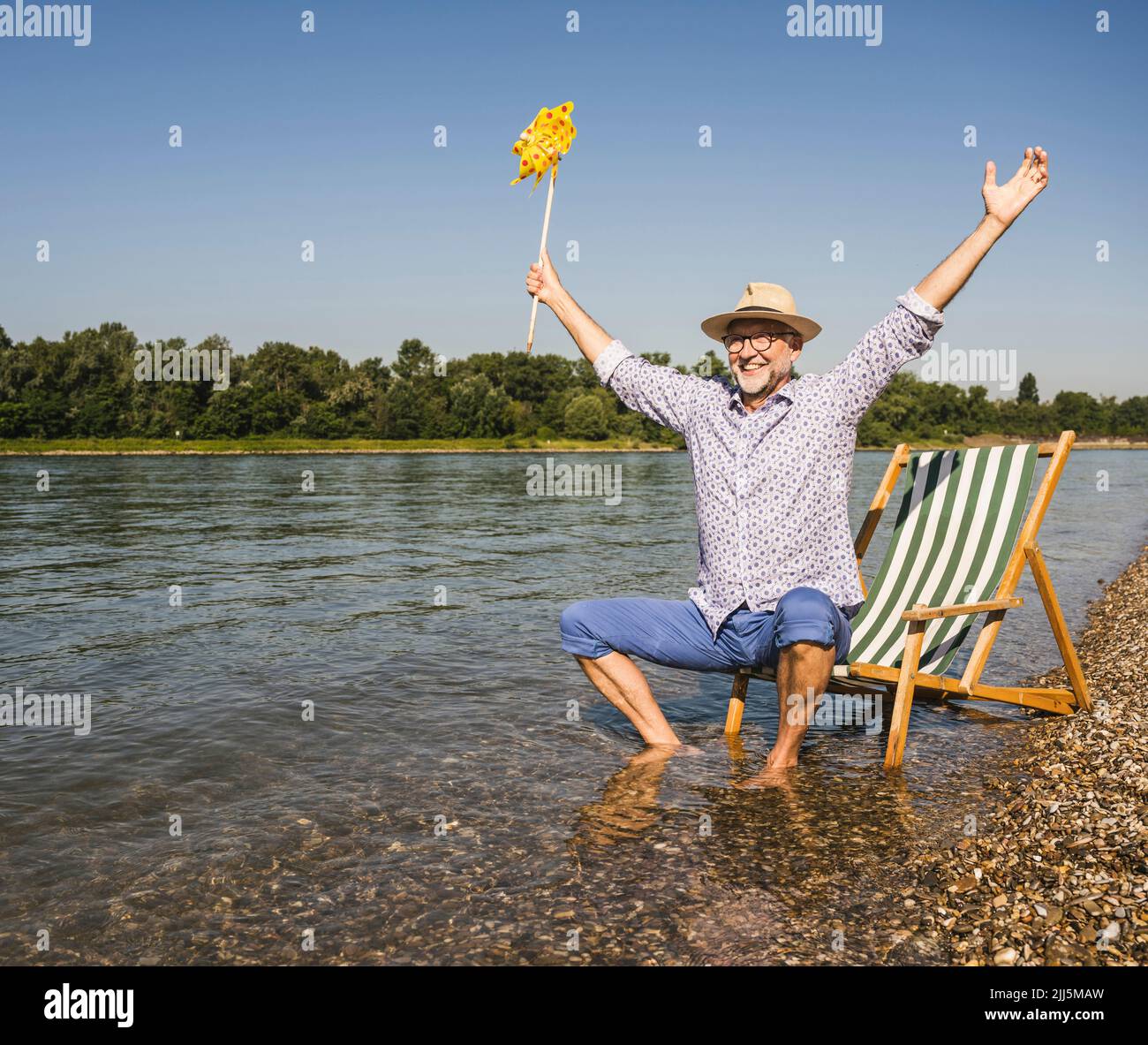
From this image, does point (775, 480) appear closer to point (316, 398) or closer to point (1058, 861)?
point (1058, 861)

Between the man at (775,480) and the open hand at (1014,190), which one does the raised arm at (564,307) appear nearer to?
the man at (775,480)

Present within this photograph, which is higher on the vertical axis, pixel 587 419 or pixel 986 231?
pixel 587 419

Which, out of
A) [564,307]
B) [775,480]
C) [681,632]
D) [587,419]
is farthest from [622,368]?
[587,419]

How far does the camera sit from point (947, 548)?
6.88m

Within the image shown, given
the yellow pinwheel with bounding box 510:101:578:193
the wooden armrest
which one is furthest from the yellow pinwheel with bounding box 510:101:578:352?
the wooden armrest

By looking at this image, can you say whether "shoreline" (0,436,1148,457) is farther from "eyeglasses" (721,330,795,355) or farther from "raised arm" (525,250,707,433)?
"eyeglasses" (721,330,795,355)

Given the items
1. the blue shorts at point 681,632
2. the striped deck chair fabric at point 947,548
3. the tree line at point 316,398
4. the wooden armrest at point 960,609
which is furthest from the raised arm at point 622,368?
the tree line at point 316,398

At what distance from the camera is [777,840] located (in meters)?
4.88

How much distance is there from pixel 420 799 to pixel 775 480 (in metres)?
2.83

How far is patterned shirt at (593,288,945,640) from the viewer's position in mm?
5281

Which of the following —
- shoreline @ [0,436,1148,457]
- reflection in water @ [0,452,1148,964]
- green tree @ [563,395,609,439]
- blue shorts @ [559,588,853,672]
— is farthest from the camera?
green tree @ [563,395,609,439]

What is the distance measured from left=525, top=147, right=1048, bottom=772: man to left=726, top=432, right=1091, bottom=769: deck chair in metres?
0.59

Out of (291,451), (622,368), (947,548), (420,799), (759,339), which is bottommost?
(420,799)
